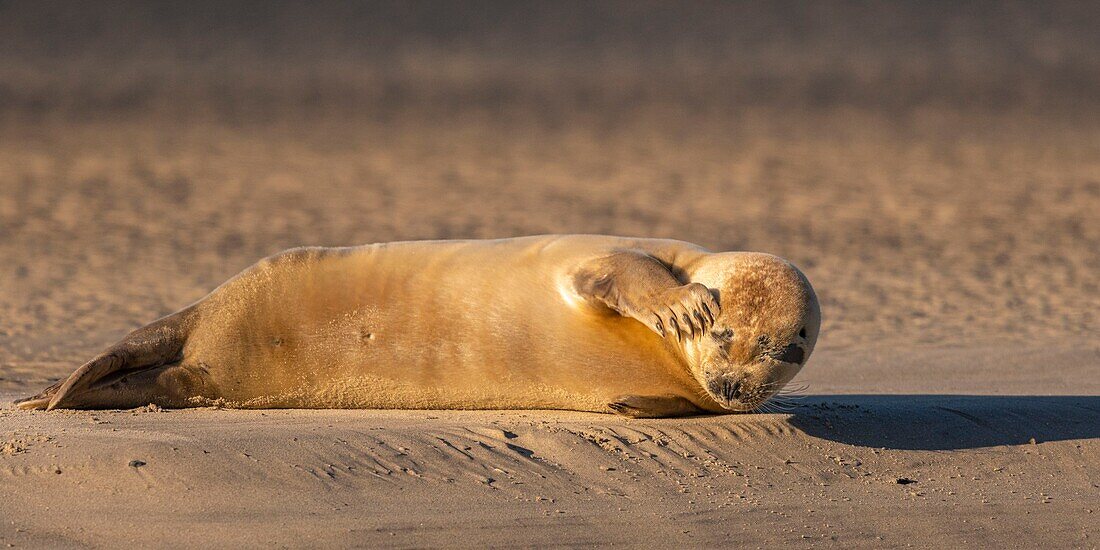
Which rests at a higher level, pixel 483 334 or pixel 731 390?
pixel 483 334

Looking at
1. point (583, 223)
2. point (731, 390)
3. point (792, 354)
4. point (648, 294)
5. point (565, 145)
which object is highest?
point (565, 145)

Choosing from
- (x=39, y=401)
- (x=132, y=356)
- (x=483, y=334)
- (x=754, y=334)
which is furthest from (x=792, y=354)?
(x=39, y=401)

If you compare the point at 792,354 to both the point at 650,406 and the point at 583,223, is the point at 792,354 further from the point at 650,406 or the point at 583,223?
the point at 583,223

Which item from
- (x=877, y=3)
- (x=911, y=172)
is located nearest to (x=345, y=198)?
(x=911, y=172)

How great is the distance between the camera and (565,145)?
18.9 m

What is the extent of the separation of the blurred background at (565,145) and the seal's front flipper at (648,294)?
2983mm

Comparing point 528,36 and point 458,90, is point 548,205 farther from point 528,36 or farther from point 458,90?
point 528,36

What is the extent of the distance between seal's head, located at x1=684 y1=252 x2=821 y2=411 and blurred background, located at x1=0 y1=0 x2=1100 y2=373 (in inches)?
113

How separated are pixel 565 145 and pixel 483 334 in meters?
13.5

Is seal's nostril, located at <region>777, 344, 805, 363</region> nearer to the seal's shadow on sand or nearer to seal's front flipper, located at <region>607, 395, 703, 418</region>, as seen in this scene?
the seal's shadow on sand

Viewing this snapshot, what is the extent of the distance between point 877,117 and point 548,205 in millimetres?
8889

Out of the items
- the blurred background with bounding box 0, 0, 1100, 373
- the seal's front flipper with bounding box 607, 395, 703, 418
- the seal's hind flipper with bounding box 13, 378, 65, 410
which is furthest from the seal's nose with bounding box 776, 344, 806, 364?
the blurred background with bounding box 0, 0, 1100, 373

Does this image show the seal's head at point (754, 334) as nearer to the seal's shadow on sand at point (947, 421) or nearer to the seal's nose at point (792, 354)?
the seal's nose at point (792, 354)

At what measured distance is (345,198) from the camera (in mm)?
14531
